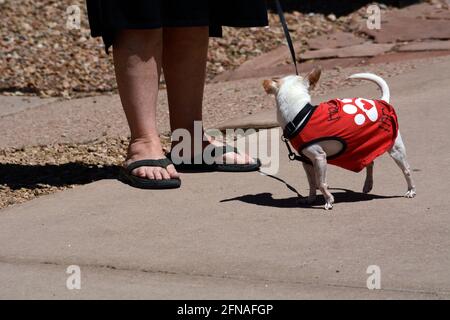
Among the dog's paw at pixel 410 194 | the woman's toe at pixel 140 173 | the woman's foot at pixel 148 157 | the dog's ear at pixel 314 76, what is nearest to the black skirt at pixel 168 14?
the woman's foot at pixel 148 157

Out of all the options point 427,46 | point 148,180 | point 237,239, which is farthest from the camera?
point 427,46

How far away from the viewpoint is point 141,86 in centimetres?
559

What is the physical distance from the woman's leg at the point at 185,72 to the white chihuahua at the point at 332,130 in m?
0.84

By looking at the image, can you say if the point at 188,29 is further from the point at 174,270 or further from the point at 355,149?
the point at 174,270

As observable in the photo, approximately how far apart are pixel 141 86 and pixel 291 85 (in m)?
0.91

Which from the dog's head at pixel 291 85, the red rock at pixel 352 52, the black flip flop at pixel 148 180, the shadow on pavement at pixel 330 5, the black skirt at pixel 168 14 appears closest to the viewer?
the dog's head at pixel 291 85

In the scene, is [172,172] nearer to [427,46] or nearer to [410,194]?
[410,194]

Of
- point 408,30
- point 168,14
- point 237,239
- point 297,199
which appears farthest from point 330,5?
point 237,239

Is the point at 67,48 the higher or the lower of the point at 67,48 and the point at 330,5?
the lower

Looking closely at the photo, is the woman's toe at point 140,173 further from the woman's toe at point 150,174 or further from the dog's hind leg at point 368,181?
the dog's hind leg at point 368,181

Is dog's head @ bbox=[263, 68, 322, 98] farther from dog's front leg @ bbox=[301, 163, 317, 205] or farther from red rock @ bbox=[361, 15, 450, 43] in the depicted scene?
red rock @ bbox=[361, 15, 450, 43]

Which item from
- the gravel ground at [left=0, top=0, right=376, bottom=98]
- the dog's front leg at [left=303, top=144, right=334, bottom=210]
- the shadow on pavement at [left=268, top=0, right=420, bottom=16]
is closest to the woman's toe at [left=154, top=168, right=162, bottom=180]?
the dog's front leg at [left=303, top=144, right=334, bottom=210]

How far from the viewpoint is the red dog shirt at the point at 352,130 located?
4949 mm

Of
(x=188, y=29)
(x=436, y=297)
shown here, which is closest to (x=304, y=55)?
(x=188, y=29)
